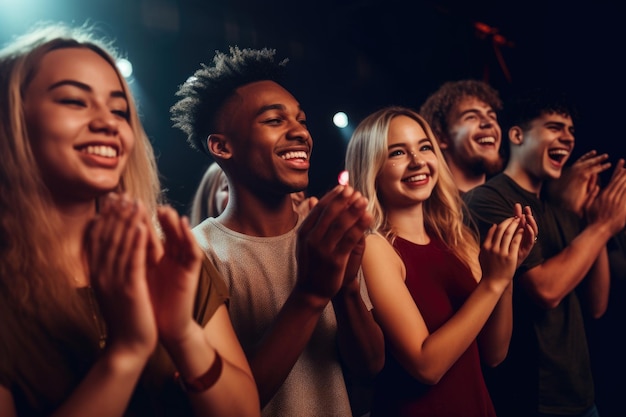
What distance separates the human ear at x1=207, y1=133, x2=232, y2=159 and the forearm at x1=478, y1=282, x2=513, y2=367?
3.20 ft

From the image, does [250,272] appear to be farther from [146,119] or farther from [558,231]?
[146,119]

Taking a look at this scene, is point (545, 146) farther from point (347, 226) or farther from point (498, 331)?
point (347, 226)

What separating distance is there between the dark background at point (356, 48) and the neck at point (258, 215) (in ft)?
5.76

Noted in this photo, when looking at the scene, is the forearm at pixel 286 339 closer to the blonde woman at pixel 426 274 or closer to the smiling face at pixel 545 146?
the blonde woman at pixel 426 274

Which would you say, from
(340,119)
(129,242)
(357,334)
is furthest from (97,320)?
(340,119)

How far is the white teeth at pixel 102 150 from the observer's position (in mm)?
1147

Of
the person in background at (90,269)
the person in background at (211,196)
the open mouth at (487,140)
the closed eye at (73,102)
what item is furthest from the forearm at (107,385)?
the open mouth at (487,140)

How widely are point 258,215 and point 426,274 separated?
0.58 meters

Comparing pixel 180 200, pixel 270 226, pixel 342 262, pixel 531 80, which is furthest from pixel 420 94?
pixel 342 262

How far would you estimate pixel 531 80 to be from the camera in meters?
3.97

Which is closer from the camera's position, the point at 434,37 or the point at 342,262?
the point at 342,262

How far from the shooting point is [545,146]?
2.49 meters

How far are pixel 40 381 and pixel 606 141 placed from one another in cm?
361

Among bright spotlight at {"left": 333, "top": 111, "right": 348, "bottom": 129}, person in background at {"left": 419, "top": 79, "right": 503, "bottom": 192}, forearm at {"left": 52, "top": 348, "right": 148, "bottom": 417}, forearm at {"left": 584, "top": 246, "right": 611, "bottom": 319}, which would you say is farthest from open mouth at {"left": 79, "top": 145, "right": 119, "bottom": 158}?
bright spotlight at {"left": 333, "top": 111, "right": 348, "bottom": 129}
